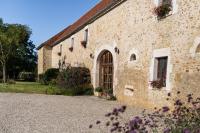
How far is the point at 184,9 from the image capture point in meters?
10.4

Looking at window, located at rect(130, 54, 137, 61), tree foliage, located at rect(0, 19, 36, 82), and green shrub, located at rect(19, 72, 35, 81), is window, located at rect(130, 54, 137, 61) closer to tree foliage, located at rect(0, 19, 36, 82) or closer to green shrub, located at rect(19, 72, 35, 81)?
tree foliage, located at rect(0, 19, 36, 82)

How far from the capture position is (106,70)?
18578 millimetres

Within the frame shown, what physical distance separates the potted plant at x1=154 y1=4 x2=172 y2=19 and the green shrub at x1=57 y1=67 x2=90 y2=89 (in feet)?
28.8

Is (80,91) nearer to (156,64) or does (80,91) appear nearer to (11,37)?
(156,64)

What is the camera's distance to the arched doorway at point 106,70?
1784 cm

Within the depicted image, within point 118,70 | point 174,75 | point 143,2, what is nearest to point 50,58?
point 118,70

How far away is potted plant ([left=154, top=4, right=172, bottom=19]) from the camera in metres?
11.4

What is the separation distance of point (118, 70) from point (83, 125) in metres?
7.86

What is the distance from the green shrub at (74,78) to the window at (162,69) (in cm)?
815

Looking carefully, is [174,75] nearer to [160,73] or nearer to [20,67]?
[160,73]

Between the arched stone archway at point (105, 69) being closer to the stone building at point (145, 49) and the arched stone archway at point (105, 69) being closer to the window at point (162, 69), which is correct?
the stone building at point (145, 49)

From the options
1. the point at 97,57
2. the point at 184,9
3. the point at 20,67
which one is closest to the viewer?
the point at 184,9

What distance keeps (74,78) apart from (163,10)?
9.20 metres

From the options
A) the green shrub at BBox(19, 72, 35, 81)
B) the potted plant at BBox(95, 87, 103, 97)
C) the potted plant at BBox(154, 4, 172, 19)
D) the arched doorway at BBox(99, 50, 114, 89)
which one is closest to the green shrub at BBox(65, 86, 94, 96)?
the arched doorway at BBox(99, 50, 114, 89)
